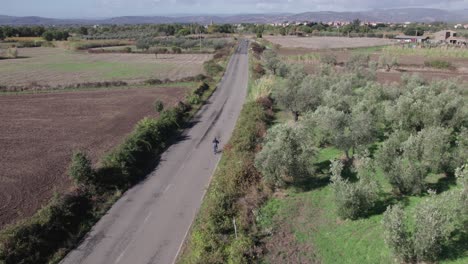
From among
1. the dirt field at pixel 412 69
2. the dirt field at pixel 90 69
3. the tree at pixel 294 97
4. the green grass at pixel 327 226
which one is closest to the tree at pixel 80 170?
the green grass at pixel 327 226

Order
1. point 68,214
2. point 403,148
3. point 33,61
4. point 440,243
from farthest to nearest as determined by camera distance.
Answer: point 33,61 < point 403,148 < point 68,214 < point 440,243

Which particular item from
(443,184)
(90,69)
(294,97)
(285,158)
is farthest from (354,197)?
(90,69)

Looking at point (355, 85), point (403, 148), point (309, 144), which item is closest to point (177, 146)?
point (309, 144)

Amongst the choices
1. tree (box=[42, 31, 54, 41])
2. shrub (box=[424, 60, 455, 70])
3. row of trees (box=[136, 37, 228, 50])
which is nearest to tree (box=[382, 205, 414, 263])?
shrub (box=[424, 60, 455, 70])

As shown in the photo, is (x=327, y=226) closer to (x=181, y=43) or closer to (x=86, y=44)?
(x=181, y=43)

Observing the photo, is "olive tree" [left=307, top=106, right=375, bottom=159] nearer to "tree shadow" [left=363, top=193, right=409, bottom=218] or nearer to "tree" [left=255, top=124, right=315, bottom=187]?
"tree" [left=255, top=124, right=315, bottom=187]

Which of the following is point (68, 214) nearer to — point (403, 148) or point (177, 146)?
point (177, 146)

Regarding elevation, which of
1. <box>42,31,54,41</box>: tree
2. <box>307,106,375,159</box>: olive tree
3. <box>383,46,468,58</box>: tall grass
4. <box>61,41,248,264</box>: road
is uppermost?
<box>42,31,54,41</box>: tree
